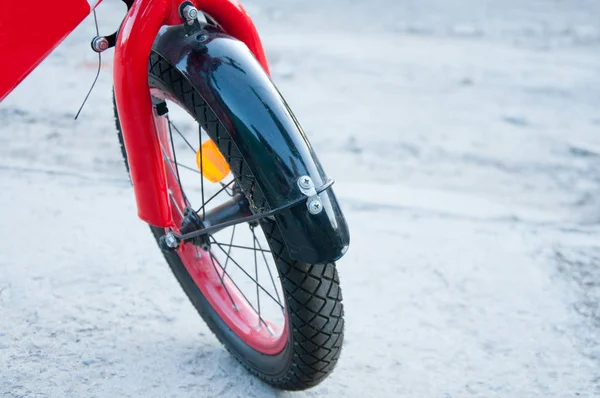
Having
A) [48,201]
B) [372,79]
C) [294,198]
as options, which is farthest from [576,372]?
[372,79]

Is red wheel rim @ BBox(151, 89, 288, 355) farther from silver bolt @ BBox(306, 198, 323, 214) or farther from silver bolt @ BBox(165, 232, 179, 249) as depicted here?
silver bolt @ BBox(306, 198, 323, 214)

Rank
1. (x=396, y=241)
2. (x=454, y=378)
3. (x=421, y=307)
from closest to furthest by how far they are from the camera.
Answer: (x=454, y=378) → (x=421, y=307) → (x=396, y=241)

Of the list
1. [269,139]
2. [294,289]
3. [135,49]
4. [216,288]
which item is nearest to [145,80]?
[135,49]

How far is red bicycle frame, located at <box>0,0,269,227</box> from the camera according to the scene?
1433 millimetres

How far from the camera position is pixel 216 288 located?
6.40 ft

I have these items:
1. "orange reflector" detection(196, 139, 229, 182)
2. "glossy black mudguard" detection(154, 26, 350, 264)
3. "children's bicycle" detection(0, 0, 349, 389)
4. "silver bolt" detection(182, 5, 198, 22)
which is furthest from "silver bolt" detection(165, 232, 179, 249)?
"silver bolt" detection(182, 5, 198, 22)

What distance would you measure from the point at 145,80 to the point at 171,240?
41 centimetres

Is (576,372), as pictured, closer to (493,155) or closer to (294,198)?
(294,198)

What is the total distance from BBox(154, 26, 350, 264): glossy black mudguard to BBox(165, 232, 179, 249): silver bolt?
0.36m

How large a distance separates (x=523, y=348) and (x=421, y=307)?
328mm

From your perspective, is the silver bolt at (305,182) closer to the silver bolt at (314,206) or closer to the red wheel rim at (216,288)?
the silver bolt at (314,206)

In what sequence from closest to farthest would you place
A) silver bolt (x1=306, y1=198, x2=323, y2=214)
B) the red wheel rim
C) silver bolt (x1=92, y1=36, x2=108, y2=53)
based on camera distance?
silver bolt (x1=306, y1=198, x2=323, y2=214)
silver bolt (x1=92, y1=36, x2=108, y2=53)
the red wheel rim

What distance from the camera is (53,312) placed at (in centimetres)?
204

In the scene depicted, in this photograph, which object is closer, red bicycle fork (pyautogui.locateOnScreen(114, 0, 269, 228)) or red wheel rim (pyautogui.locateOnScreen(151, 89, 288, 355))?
red bicycle fork (pyautogui.locateOnScreen(114, 0, 269, 228))
